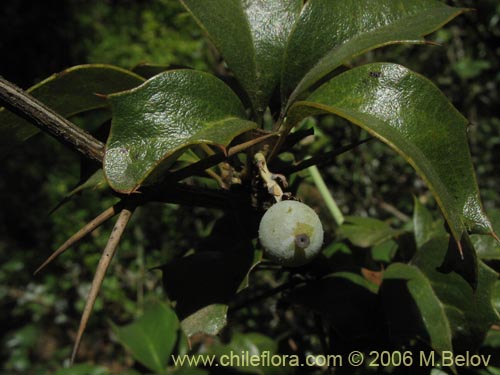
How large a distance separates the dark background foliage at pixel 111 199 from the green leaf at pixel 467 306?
0.46 metres

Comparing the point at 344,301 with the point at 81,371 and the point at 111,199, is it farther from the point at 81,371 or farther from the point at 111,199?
the point at 111,199

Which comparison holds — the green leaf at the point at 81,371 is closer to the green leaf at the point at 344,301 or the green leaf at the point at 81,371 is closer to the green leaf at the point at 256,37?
the green leaf at the point at 344,301

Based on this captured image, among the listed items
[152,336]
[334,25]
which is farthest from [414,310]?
[152,336]

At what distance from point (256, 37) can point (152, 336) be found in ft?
2.55

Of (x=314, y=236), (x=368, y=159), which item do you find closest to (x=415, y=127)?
(x=314, y=236)

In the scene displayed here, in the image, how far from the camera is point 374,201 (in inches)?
64.3

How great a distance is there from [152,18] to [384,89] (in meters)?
2.35

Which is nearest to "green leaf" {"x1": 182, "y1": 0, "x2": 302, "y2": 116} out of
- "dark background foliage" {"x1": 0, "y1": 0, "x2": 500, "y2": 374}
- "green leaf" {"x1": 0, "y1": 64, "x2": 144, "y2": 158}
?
"green leaf" {"x1": 0, "y1": 64, "x2": 144, "y2": 158}

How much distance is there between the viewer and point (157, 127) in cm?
53

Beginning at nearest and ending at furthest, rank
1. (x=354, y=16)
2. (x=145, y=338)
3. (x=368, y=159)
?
(x=354, y=16)
(x=145, y=338)
(x=368, y=159)

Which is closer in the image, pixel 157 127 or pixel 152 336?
pixel 157 127

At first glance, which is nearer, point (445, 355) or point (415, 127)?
point (415, 127)

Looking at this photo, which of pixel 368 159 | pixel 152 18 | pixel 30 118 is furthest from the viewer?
pixel 152 18

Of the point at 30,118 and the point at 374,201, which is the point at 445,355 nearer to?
the point at 30,118
